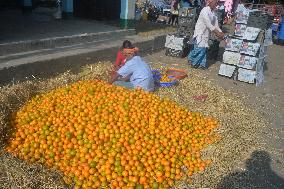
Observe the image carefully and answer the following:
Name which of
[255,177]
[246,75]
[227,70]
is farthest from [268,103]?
[255,177]

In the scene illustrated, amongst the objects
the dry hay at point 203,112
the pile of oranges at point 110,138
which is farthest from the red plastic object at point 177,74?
the pile of oranges at point 110,138

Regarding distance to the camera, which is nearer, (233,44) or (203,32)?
(233,44)

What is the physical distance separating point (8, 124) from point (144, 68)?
9.90ft

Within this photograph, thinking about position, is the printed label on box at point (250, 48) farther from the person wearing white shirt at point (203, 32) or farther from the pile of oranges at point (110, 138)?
the pile of oranges at point (110, 138)

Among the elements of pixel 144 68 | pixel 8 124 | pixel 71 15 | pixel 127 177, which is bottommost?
pixel 127 177

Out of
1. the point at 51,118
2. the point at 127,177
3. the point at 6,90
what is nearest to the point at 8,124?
the point at 51,118

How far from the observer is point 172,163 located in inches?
175

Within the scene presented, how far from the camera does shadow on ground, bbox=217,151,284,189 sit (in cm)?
438

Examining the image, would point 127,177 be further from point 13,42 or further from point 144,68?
point 13,42

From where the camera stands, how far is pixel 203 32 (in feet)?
31.3

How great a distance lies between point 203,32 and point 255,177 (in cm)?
589

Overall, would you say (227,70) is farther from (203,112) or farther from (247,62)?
(203,112)

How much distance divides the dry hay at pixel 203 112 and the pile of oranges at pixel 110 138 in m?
0.20

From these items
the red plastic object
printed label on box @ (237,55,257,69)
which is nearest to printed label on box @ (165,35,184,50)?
the red plastic object
